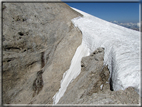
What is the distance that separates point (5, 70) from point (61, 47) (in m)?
5.28

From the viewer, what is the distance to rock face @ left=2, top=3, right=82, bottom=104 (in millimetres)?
7906

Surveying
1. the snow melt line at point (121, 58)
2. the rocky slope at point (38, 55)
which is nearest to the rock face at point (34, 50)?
the rocky slope at point (38, 55)

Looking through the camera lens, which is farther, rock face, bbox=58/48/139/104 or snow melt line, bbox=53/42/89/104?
snow melt line, bbox=53/42/89/104

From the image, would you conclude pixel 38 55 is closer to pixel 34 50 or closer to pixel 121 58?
pixel 34 50

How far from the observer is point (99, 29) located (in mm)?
8703

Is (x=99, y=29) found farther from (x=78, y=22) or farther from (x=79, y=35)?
(x=78, y=22)

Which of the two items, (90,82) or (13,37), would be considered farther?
(13,37)

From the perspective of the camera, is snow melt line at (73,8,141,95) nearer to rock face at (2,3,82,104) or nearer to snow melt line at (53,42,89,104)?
snow melt line at (53,42,89,104)

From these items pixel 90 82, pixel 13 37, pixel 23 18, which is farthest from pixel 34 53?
pixel 90 82

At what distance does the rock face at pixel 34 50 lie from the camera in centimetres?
791

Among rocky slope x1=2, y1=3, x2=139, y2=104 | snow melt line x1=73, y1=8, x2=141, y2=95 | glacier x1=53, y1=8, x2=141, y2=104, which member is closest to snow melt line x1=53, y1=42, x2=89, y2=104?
glacier x1=53, y1=8, x2=141, y2=104

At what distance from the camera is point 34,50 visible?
31.6ft

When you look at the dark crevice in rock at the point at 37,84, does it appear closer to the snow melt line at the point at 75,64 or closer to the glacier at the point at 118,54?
the glacier at the point at 118,54

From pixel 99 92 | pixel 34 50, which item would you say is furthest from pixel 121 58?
pixel 34 50
